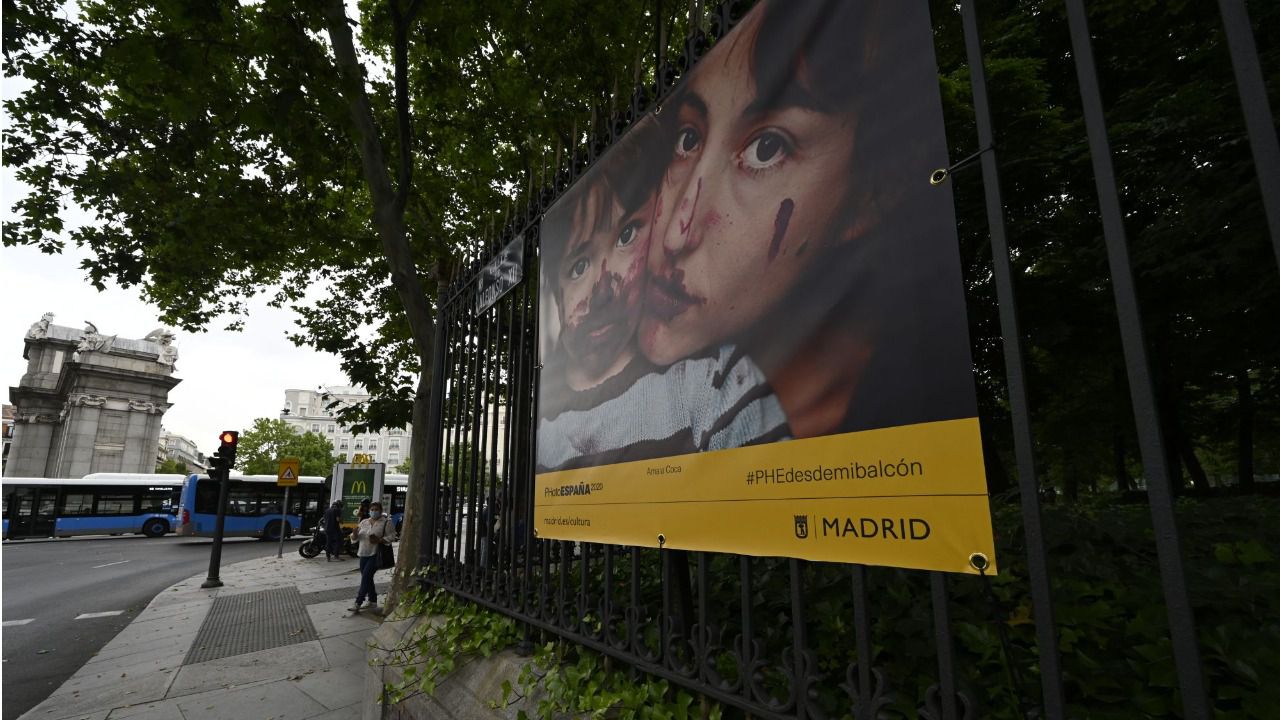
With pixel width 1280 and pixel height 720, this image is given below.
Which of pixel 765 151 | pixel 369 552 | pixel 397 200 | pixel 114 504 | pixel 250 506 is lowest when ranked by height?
pixel 369 552

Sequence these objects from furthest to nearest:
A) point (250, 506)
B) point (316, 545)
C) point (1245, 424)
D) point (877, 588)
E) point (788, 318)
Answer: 1. point (250, 506)
2. point (316, 545)
3. point (1245, 424)
4. point (877, 588)
5. point (788, 318)

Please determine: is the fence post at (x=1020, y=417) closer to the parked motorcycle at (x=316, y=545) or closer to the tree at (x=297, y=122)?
the tree at (x=297, y=122)

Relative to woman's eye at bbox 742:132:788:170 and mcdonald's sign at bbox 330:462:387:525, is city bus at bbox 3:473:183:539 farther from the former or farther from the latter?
woman's eye at bbox 742:132:788:170

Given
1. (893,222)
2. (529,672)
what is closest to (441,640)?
(529,672)

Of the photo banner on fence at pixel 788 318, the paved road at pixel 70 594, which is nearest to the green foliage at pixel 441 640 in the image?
the photo banner on fence at pixel 788 318

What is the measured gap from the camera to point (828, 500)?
171 cm

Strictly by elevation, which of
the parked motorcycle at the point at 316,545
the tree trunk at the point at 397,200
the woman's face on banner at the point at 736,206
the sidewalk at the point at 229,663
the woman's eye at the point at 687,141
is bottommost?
the sidewalk at the point at 229,663

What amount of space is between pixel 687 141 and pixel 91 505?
31498 mm

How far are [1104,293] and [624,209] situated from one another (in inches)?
331

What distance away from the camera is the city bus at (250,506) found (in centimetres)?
2281

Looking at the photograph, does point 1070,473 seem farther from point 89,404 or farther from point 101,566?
point 89,404

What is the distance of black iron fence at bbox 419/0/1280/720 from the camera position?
118 centimetres

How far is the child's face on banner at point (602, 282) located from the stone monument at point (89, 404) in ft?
174

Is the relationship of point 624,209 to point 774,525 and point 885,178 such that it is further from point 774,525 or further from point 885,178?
point 774,525
